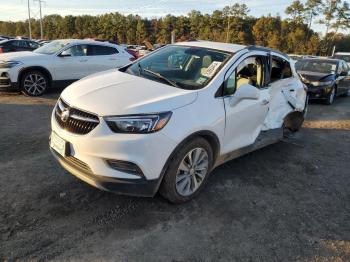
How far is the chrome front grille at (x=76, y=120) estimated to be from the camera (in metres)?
3.38

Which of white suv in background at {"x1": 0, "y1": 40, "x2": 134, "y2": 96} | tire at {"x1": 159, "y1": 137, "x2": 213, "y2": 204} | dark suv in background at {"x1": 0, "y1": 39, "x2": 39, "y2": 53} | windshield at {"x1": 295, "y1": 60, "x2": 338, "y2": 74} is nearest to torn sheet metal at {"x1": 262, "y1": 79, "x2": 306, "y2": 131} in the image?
tire at {"x1": 159, "y1": 137, "x2": 213, "y2": 204}

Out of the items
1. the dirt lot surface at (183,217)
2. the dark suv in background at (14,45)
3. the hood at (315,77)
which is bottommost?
the dirt lot surface at (183,217)

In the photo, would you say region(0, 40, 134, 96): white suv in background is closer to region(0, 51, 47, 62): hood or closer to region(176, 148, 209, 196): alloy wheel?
region(0, 51, 47, 62): hood

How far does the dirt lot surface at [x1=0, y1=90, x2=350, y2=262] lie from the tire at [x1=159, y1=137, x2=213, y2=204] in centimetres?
16

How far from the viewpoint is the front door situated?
420 cm

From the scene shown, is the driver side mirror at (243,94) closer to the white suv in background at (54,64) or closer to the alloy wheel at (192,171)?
the alloy wheel at (192,171)

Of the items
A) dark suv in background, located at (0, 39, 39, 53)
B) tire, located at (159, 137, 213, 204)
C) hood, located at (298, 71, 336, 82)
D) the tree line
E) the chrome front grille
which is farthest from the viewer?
the tree line

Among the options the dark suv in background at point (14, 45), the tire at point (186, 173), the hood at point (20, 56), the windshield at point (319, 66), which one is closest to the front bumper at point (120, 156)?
the tire at point (186, 173)

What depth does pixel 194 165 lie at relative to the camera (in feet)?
12.8

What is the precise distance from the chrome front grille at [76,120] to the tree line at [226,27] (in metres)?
26.5

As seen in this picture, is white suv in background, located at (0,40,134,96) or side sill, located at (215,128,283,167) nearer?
side sill, located at (215,128,283,167)

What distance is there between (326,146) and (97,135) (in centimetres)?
504

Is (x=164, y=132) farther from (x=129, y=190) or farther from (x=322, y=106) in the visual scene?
(x=322, y=106)

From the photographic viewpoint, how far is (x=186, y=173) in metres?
3.85
